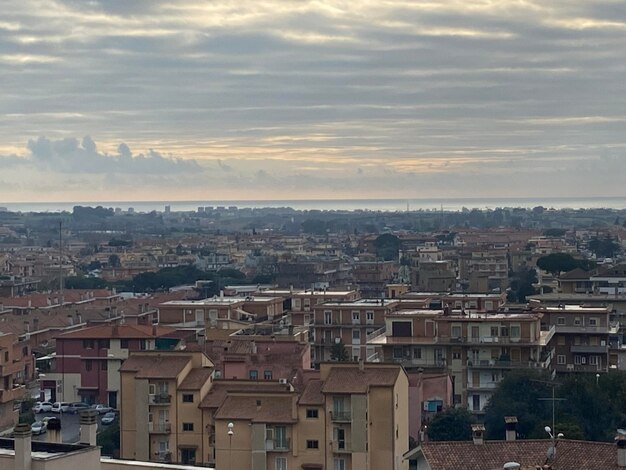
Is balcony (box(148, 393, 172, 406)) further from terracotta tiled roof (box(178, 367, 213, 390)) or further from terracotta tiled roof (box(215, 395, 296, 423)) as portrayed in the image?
terracotta tiled roof (box(215, 395, 296, 423))

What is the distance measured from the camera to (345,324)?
140 ft

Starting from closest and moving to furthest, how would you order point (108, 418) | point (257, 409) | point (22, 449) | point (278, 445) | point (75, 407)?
point (22, 449)
point (278, 445)
point (257, 409)
point (108, 418)
point (75, 407)

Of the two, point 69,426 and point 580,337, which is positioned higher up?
point 580,337

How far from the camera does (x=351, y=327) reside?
42625 millimetres

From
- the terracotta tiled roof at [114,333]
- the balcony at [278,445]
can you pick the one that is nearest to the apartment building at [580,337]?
the terracotta tiled roof at [114,333]

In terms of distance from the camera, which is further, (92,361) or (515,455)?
(92,361)

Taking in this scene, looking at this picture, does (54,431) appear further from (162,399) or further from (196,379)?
(196,379)

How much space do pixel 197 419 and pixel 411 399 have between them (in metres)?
6.44

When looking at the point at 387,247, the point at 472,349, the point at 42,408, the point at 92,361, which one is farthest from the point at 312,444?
the point at 387,247

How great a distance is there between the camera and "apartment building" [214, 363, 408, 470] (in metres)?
23.1

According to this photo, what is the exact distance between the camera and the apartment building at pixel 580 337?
3819 centimetres

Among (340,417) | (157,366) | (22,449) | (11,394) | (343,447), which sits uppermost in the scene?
(22,449)

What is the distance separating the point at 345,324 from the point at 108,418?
11.1 metres

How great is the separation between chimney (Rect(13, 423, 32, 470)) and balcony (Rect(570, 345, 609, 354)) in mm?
28803
